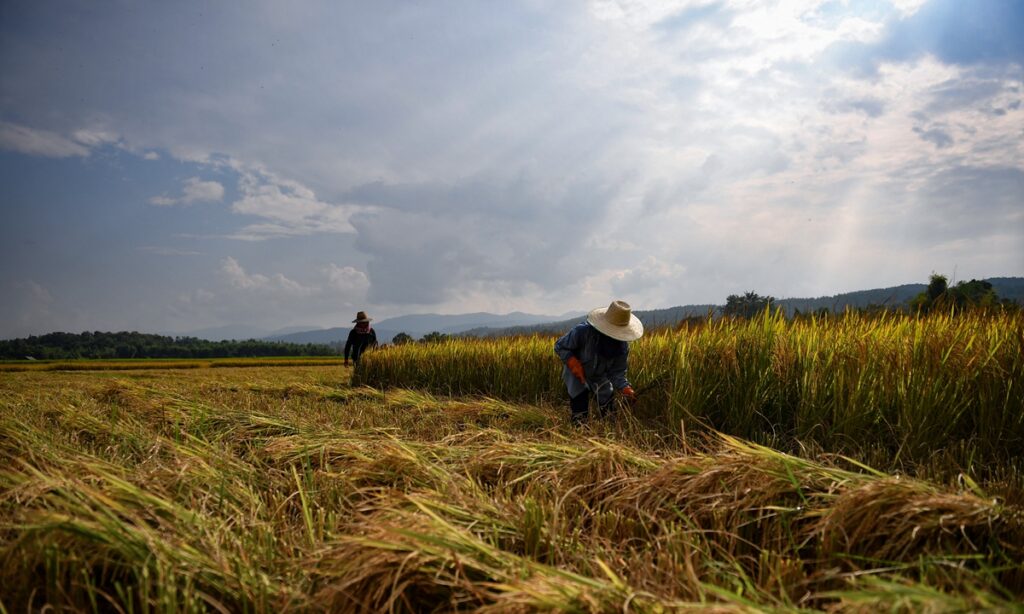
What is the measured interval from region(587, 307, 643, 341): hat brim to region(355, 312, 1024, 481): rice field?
465mm

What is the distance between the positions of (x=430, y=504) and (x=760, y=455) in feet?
5.19

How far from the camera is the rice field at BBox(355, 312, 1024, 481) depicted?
143 inches

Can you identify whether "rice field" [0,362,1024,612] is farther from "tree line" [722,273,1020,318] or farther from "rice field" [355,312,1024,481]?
"tree line" [722,273,1020,318]

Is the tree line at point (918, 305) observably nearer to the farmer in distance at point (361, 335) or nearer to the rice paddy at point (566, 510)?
the rice paddy at point (566, 510)

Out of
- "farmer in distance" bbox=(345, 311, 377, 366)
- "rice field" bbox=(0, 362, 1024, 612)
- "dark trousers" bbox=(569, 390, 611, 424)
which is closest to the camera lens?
"rice field" bbox=(0, 362, 1024, 612)

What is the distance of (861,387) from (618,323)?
2.08m

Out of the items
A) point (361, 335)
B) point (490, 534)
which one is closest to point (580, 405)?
point (490, 534)

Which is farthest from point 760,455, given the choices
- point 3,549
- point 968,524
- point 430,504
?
point 3,549

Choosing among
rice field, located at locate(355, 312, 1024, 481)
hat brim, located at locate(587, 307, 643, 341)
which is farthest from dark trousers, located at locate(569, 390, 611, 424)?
hat brim, located at locate(587, 307, 643, 341)

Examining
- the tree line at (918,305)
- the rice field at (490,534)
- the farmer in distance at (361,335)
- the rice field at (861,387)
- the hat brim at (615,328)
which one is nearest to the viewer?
the rice field at (490,534)

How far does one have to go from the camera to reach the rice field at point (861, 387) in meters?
3.63

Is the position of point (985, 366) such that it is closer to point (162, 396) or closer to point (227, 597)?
point (227, 597)

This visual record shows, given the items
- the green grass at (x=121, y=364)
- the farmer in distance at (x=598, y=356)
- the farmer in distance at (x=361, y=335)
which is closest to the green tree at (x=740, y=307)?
the farmer in distance at (x=598, y=356)

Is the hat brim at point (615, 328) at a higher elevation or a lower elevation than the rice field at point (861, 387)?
higher
